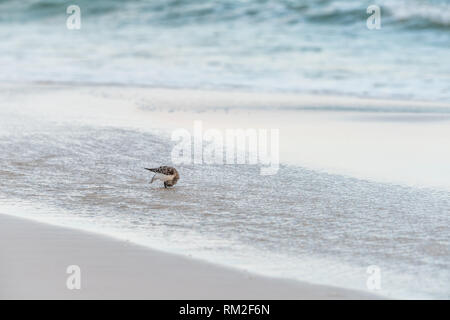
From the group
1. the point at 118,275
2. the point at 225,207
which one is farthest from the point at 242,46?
the point at 118,275

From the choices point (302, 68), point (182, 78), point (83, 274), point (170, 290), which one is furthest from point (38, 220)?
point (302, 68)

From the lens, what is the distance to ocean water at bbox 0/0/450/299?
4.63 m

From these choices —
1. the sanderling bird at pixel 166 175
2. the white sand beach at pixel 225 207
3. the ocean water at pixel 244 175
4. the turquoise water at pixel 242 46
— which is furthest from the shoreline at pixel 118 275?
the turquoise water at pixel 242 46

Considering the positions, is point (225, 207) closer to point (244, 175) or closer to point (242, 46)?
point (244, 175)

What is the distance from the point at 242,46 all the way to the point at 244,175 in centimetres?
959

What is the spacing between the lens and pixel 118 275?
4.20 metres

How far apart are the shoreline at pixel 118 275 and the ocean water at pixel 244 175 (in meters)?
0.15

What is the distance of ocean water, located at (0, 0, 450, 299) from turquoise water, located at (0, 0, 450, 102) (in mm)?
41

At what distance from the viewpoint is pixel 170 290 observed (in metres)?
4.02

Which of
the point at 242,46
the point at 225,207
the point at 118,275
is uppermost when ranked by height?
the point at 242,46

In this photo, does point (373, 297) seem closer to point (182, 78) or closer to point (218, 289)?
point (218, 289)

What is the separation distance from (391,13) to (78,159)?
11939 mm
